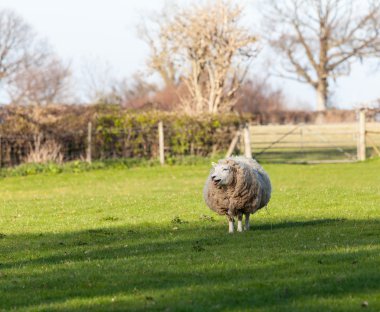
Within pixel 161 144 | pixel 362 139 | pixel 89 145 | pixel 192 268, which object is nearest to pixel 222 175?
pixel 192 268

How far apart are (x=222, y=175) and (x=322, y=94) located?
67487 mm

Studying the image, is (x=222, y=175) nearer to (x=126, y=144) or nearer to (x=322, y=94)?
(x=126, y=144)

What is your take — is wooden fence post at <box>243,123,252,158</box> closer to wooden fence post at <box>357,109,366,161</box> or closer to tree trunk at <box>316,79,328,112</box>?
wooden fence post at <box>357,109,366,161</box>

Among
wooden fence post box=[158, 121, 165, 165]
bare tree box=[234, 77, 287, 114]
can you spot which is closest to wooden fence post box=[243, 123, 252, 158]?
wooden fence post box=[158, 121, 165, 165]

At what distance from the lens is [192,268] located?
10859 millimetres

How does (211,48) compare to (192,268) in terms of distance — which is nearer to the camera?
(192,268)

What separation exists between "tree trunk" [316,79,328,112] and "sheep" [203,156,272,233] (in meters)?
66.2

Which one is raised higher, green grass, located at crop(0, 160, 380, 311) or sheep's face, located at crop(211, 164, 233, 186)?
sheep's face, located at crop(211, 164, 233, 186)

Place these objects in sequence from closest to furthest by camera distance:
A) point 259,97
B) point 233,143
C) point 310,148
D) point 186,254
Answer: point 186,254 < point 233,143 < point 310,148 < point 259,97

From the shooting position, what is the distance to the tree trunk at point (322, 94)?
3162 inches

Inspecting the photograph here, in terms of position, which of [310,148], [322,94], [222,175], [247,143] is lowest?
[310,148]

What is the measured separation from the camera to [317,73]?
8100 cm

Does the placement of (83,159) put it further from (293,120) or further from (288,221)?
(293,120)

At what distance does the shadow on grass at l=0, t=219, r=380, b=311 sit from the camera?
8992 mm
